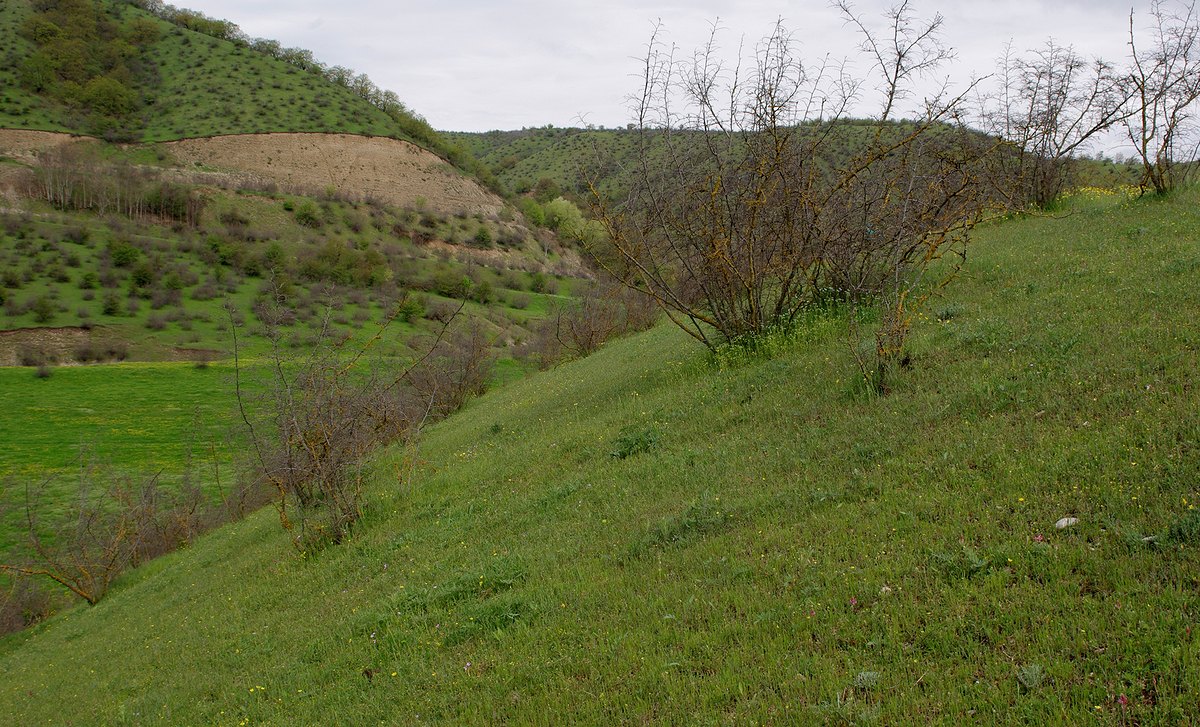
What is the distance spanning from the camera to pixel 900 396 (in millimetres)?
6945

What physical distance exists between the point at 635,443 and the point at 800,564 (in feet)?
12.7

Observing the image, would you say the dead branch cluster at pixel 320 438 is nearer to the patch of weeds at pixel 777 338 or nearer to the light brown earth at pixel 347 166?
the patch of weeds at pixel 777 338

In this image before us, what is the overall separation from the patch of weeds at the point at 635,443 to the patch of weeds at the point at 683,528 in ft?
7.52

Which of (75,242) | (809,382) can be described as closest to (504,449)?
(809,382)

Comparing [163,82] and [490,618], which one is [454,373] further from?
[163,82]

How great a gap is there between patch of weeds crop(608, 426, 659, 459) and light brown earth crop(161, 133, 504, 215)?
3125 inches

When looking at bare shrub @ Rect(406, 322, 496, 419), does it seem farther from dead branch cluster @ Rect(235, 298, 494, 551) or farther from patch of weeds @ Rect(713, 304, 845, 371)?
patch of weeds @ Rect(713, 304, 845, 371)

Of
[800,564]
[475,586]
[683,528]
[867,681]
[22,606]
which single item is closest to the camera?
[867,681]

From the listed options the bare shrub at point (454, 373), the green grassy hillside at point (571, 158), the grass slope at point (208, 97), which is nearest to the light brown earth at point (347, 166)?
the grass slope at point (208, 97)

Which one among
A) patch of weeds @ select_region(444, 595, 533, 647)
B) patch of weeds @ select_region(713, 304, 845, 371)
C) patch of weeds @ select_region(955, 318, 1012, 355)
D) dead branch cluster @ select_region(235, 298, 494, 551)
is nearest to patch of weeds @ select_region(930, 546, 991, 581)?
patch of weeds @ select_region(444, 595, 533, 647)

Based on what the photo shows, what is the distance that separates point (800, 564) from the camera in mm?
4754

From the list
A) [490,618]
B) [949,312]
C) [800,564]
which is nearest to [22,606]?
[490,618]

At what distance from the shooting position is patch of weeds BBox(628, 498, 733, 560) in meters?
5.73

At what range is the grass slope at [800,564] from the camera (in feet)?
11.6
